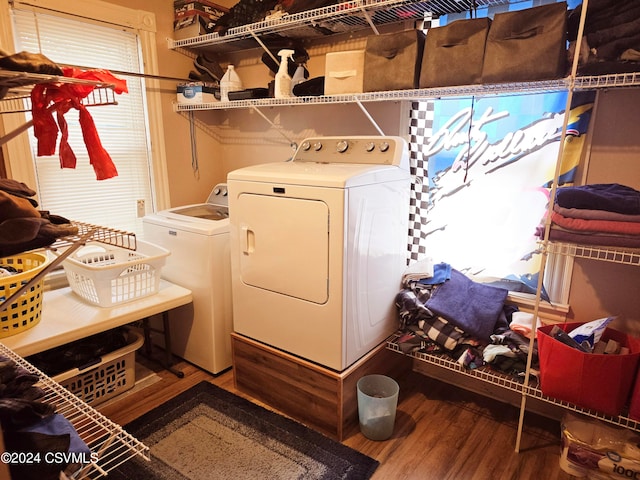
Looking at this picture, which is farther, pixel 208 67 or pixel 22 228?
pixel 208 67

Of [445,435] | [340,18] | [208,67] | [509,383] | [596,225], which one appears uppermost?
[340,18]

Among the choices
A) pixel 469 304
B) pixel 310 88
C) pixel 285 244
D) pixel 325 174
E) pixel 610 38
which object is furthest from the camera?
pixel 310 88

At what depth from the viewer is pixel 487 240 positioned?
91.4 inches

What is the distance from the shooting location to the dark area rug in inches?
72.0

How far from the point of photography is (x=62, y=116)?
3.22 ft

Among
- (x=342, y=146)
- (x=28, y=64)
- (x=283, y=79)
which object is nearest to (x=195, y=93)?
(x=283, y=79)

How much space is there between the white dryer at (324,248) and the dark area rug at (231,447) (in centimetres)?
38

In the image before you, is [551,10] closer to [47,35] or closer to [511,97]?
[511,97]

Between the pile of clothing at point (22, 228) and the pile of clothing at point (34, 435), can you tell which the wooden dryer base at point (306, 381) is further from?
the pile of clothing at point (22, 228)

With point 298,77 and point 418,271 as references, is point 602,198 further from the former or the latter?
point 298,77

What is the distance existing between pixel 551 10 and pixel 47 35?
2536mm

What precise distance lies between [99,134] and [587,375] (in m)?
2.95

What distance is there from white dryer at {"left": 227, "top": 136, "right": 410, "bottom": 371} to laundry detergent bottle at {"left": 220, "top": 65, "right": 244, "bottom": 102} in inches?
35.4

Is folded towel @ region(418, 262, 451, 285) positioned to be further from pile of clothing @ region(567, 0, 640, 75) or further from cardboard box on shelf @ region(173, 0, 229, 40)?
cardboard box on shelf @ region(173, 0, 229, 40)
